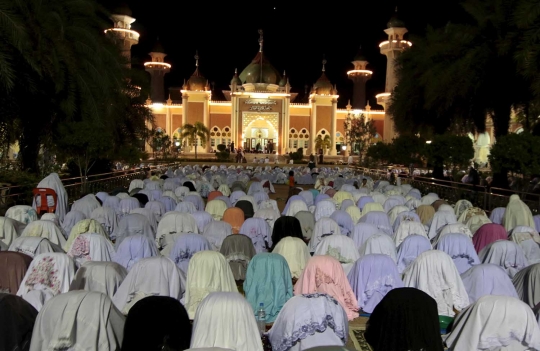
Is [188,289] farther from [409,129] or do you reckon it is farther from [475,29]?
[409,129]

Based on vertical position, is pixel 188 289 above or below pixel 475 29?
below

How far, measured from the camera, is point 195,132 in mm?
49344

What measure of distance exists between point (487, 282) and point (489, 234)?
9.98ft

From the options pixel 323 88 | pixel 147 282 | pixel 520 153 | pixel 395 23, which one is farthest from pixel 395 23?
pixel 147 282

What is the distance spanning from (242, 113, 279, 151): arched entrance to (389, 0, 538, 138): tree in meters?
32.1

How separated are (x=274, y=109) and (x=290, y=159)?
7044 millimetres

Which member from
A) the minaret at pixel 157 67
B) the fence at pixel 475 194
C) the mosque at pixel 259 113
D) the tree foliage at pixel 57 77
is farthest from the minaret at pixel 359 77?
the tree foliage at pixel 57 77

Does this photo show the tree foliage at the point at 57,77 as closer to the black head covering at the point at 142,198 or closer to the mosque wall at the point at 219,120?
the black head covering at the point at 142,198

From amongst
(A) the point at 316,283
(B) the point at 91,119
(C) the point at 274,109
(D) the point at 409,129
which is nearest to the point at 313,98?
(C) the point at 274,109

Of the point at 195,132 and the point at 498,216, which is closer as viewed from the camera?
the point at 498,216

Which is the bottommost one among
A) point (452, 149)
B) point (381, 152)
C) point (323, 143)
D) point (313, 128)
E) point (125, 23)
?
point (381, 152)

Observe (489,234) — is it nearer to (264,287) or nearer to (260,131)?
(264,287)

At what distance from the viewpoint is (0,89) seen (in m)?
13.0

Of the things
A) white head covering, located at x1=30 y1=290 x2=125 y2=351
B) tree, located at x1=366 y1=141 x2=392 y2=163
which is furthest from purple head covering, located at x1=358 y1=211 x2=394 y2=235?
tree, located at x1=366 y1=141 x2=392 y2=163
